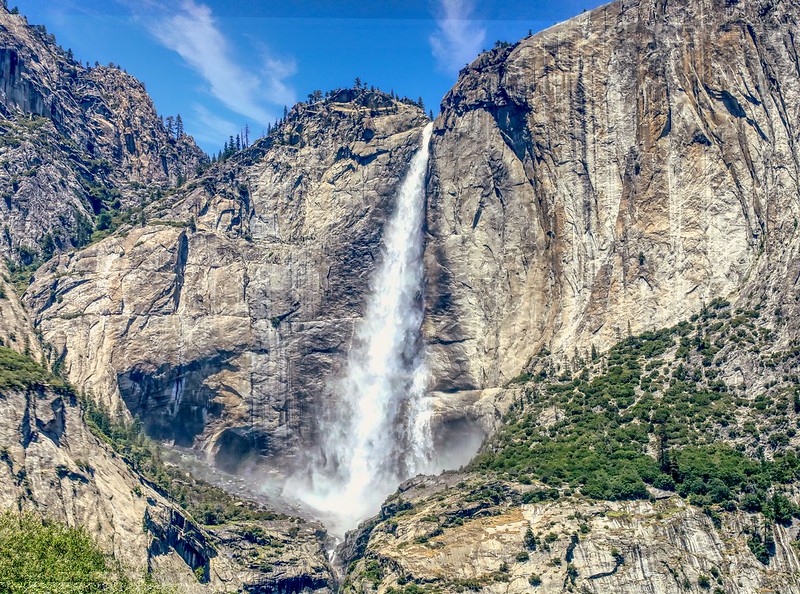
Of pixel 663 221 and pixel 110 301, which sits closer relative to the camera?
pixel 663 221

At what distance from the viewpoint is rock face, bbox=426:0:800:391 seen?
11562 cm

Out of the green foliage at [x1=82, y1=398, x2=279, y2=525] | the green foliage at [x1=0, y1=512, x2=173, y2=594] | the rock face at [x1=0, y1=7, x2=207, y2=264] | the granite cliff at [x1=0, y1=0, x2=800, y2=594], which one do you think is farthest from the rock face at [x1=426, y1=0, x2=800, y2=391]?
the green foliage at [x1=0, y1=512, x2=173, y2=594]

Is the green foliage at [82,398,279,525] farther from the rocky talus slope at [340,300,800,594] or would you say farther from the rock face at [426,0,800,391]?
the rock face at [426,0,800,391]

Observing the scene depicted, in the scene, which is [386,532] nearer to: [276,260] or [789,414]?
[789,414]

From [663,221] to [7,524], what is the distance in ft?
269

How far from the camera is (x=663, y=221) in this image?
117812mm

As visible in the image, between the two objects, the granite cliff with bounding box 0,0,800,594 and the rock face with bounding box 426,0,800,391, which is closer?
the granite cliff with bounding box 0,0,800,594

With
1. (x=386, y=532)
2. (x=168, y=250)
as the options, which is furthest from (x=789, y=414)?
(x=168, y=250)

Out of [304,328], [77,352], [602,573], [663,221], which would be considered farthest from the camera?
[304,328]

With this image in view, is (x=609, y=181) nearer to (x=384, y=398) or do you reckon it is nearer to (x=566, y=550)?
(x=384, y=398)

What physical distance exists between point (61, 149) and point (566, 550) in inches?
4469

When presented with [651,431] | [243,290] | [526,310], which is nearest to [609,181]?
[526,310]

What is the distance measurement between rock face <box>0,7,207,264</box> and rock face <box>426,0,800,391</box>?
5711cm

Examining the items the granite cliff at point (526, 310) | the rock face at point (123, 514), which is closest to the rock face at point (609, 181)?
the granite cliff at point (526, 310)
